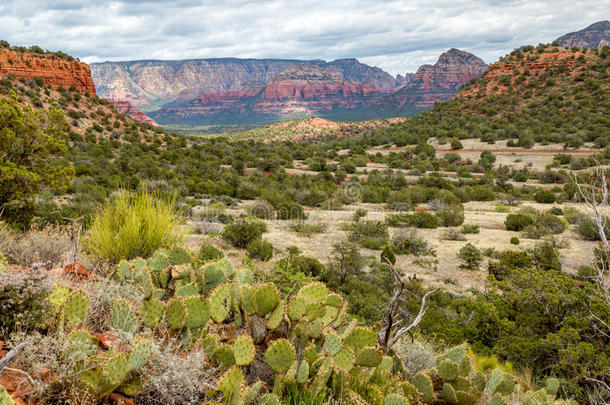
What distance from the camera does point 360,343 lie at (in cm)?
317

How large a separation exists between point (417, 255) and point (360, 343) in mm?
11796

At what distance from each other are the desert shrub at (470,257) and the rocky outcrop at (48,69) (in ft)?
137

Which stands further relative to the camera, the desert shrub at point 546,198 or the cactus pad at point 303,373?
the desert shrub at point 546,198

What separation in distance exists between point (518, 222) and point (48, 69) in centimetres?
4637

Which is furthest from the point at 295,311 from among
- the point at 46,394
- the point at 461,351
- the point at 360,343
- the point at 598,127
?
the point at 598,127

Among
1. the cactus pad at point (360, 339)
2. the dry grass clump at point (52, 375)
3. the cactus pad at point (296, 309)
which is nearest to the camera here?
the dry grass clump at point (52, 375)

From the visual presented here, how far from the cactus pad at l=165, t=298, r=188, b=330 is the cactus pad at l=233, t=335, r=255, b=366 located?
51 centimetres

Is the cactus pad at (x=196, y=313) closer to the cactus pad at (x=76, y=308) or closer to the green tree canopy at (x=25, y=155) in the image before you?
the cactus pad at (x=76, y=308)

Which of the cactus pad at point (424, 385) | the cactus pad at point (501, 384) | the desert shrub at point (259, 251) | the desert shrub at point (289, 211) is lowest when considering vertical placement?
the desert shrub at point (289, 211)

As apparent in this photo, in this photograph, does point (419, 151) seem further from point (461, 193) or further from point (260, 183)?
point (260, 183)

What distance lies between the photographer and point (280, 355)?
2.51 meters

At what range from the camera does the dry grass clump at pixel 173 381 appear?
229 centimetres

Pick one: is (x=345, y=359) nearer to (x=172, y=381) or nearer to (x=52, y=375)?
(x=172, y=381)

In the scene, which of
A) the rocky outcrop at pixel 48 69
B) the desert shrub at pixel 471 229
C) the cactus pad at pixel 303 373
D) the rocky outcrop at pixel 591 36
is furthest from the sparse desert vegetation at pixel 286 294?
the rocky outcrop at pixel 591 36
